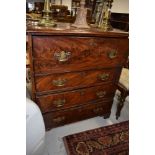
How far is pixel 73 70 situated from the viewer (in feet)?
4.25

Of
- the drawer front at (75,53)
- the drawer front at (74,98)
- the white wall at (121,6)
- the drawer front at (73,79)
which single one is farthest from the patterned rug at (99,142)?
the white wall at (121,6)

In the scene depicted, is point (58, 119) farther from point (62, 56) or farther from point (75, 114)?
point (62, 56)

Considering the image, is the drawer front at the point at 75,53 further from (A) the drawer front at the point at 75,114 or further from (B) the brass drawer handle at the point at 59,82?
(A) the drawer front at the point at 75,114

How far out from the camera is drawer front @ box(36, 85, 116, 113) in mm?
1329

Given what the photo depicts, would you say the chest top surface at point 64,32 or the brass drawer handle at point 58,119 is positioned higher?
the chest top surface at point 64,32

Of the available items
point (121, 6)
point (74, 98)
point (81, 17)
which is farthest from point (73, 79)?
point (121, 6)

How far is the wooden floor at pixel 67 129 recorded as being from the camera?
1.48 metres

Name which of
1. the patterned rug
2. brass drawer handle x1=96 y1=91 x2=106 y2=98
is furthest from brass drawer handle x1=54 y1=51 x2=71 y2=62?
the patterned rug

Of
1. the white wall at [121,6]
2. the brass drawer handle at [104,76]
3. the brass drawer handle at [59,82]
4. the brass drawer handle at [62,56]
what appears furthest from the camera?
the white wall at [121,6]
